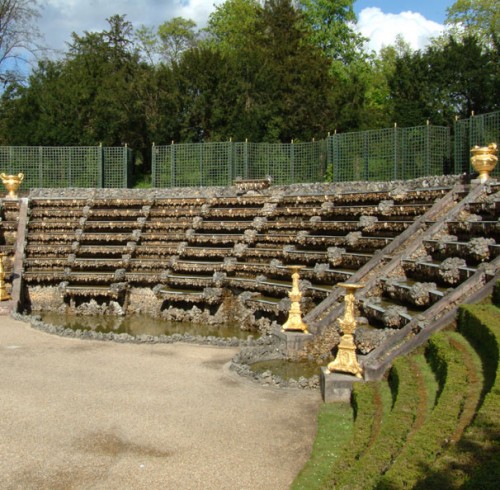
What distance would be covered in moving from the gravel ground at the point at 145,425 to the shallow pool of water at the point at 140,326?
494 cm

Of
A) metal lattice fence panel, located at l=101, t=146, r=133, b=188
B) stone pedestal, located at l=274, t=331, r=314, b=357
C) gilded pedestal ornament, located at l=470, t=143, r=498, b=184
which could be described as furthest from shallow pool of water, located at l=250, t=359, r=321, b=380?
metal lattice fence panel, located at l=101, t=146, r=133, b=188

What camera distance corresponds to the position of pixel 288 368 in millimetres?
12164

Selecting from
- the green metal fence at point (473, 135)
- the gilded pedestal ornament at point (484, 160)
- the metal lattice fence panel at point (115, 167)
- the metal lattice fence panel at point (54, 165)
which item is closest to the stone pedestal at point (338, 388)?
the gilded pedestal ornament at point (484, 160)

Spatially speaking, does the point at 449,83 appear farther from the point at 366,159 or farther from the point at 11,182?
the point at 11,182

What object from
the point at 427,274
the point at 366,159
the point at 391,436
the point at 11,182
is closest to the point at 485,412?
the point at 391,436

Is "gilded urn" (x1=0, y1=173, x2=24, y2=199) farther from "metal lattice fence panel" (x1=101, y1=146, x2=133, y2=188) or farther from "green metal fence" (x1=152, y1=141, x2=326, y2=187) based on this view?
"green metal fence" (x1=152, y1=141, x2=326, y2=187)

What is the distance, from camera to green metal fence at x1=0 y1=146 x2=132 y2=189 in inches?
1165

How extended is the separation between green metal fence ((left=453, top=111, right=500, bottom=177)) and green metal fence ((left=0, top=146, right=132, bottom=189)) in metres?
16.1

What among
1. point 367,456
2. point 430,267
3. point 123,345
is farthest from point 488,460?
point 123,345

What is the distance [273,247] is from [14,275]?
9.47 metres

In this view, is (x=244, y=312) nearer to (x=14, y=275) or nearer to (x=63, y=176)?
(x=14, y=275)

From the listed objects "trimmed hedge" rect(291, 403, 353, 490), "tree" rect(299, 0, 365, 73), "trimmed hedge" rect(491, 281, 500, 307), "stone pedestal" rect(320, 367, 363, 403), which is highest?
"tree" rect(299, 0, 365, 73)

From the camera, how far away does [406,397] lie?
27.0 ft

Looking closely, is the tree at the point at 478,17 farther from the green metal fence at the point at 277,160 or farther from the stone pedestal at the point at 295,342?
the stone pedestal at the point at 295,342
